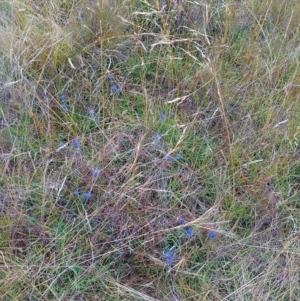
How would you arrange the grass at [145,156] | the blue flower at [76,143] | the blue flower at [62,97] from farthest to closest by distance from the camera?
the blue flower at [62,97]
the blue flower at [76,143]
the grass at [145,156]

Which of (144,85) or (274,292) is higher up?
(144,85)

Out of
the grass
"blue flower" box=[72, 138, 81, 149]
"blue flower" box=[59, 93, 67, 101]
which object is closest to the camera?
the grass

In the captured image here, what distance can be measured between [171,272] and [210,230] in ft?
0.49

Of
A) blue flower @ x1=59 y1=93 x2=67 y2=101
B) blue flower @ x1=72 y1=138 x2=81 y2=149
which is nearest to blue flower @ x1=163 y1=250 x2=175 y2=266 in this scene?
blue flower @ x1=72 y1=138 x2=81 y2=149

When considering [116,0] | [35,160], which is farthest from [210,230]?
[116,0]

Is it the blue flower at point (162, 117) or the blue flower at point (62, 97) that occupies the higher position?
the blue flower at point (62, 97)

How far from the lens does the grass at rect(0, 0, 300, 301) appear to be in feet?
4.07

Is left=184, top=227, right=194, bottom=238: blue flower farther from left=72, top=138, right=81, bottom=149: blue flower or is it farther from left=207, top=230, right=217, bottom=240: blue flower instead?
left=72, top=138, right=81, bottom=149: blue flower

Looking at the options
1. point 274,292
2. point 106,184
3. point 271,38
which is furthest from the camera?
point 271,38

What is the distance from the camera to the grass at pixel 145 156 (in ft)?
4.07

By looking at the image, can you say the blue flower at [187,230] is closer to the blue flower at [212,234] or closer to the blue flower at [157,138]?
the blue flower at [212,234]

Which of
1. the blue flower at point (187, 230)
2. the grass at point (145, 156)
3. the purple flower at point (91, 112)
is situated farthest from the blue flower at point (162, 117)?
the blue flower at point (187, 230)

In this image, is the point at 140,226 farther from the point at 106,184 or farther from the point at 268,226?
the point at 268,226

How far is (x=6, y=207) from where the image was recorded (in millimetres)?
1271
